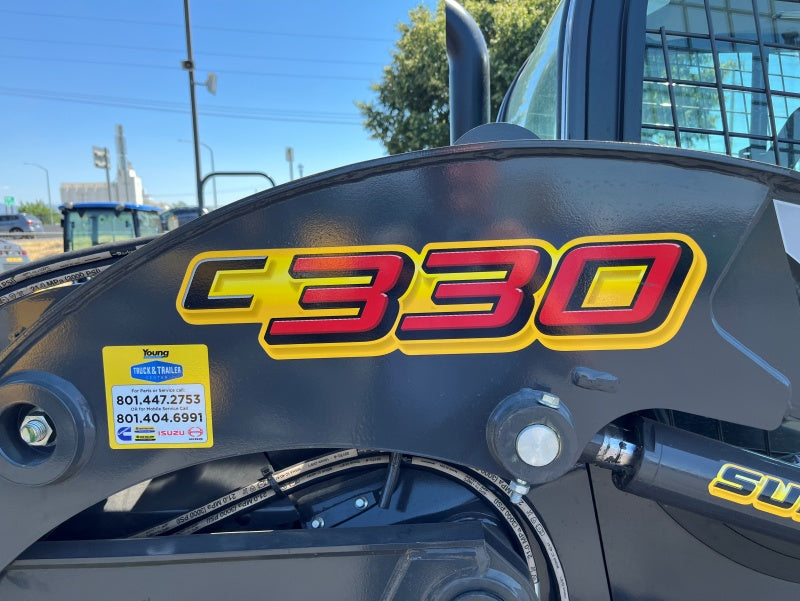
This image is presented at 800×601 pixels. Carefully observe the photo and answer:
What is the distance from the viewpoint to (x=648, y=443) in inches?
43.4

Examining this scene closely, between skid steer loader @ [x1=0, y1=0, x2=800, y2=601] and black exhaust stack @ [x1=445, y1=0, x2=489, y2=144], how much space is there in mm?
629

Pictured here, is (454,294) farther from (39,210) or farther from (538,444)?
(39,210)

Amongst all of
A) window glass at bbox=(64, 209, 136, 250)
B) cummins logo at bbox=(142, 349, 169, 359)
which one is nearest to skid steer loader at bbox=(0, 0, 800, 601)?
cummins logo at bbox=(142, 349, 169, 359)

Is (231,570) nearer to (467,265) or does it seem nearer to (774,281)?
(467,265)

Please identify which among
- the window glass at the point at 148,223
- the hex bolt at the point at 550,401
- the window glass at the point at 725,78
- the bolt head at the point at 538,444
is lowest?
the bolt head at the point at 538,444

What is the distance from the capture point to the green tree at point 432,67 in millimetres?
9047

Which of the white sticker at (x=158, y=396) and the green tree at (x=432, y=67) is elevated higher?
the green tree at (x=432, y=67)

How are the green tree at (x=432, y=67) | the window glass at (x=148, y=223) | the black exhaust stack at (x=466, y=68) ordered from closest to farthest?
the black exhaust stack at (x=466, y=68) → the green tree at (x=432, y=67) → the window glass at (x=148, y=223)

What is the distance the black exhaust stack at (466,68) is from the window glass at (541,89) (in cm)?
23

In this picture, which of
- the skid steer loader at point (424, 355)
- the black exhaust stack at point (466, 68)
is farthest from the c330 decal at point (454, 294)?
the black exhaust stack at point (466, 68)

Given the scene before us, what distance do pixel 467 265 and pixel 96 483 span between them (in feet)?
3.07

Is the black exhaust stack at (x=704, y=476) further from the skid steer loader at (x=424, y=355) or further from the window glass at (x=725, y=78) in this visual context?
the window glass at (x=725, y=78)

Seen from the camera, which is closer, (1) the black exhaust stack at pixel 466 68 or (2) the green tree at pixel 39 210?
(1) the black exhaust stack at pixel 466 68

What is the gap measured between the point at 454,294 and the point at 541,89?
1449mm
